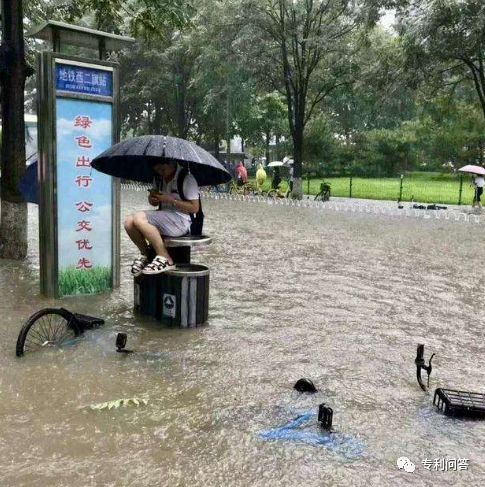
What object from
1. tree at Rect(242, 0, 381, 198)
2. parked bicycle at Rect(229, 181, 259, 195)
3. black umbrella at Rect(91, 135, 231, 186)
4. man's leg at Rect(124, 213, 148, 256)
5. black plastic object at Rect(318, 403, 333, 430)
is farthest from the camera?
parked bicycle at Rect(229, 181, 259, 195)

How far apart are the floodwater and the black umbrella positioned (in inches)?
58.8

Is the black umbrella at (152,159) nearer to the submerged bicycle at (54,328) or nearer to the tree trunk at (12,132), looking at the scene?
the submerged bicycle at (54,328)

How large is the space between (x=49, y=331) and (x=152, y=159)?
2.16 metres

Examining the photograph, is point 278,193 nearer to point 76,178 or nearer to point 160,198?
point 76,178

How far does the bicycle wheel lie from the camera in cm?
541

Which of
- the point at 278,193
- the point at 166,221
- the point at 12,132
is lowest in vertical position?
the point at 278,193

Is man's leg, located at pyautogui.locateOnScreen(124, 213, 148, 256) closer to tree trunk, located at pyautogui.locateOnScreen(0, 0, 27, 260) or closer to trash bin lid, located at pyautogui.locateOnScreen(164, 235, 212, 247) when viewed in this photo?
trash bin lid, located at pyautogui.locateOnScreen(164, 235, 212, 247)

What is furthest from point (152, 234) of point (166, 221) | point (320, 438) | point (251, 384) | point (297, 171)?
point (297, 171)

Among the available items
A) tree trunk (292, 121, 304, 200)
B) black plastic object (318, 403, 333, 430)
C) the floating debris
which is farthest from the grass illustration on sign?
tree trunk (292, 121, 304, 200)

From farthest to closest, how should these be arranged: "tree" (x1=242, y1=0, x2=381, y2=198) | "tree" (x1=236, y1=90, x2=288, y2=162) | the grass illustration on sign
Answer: "tree" (x1=236, y1=90, x2=288, y2=162) → "tree" (x1=242, y1=0, x2=381, y2=198) → the grass illustration on sign

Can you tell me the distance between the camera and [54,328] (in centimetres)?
585

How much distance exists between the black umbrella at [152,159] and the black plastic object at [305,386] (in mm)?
2382

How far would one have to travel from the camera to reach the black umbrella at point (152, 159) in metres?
5.96

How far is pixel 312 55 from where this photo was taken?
2592 centimetres
